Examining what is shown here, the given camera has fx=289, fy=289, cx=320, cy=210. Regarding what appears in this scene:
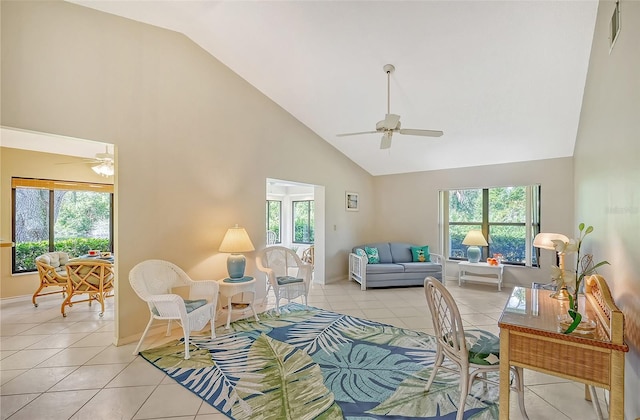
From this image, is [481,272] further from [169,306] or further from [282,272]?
[169,306]

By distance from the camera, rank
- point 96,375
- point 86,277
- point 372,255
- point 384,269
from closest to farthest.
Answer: point 96,375
point 86,277
point 384,269
point 372,255

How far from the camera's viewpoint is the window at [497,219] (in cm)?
536

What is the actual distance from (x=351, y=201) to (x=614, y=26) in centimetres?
482

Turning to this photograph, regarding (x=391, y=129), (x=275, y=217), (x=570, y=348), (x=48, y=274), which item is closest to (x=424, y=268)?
(x=391, y=129)

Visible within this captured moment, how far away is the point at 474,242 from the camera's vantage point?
5582mm

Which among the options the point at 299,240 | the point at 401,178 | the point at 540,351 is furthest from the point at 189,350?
the point at 299,240

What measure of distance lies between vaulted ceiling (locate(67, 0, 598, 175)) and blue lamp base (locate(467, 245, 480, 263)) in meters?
1.96

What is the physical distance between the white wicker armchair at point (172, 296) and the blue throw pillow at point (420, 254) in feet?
13.7

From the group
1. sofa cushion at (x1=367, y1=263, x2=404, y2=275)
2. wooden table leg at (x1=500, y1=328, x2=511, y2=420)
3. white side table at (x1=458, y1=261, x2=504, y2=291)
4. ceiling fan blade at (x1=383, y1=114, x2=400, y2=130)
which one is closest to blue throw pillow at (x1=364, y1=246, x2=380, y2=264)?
sofa cushion at (x1=367, y1=263, x2=404, y2=275)

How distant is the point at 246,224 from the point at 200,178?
3.16 ft

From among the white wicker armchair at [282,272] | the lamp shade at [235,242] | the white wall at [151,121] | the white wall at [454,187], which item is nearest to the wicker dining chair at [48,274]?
the white wall at [151,121]

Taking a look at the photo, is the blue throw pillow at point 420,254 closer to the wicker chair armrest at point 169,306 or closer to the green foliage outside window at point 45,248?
the wicker chair armrest at point 169,306

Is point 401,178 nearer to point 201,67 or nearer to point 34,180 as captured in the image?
point 201,67

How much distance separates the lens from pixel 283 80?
4094 millimetres
